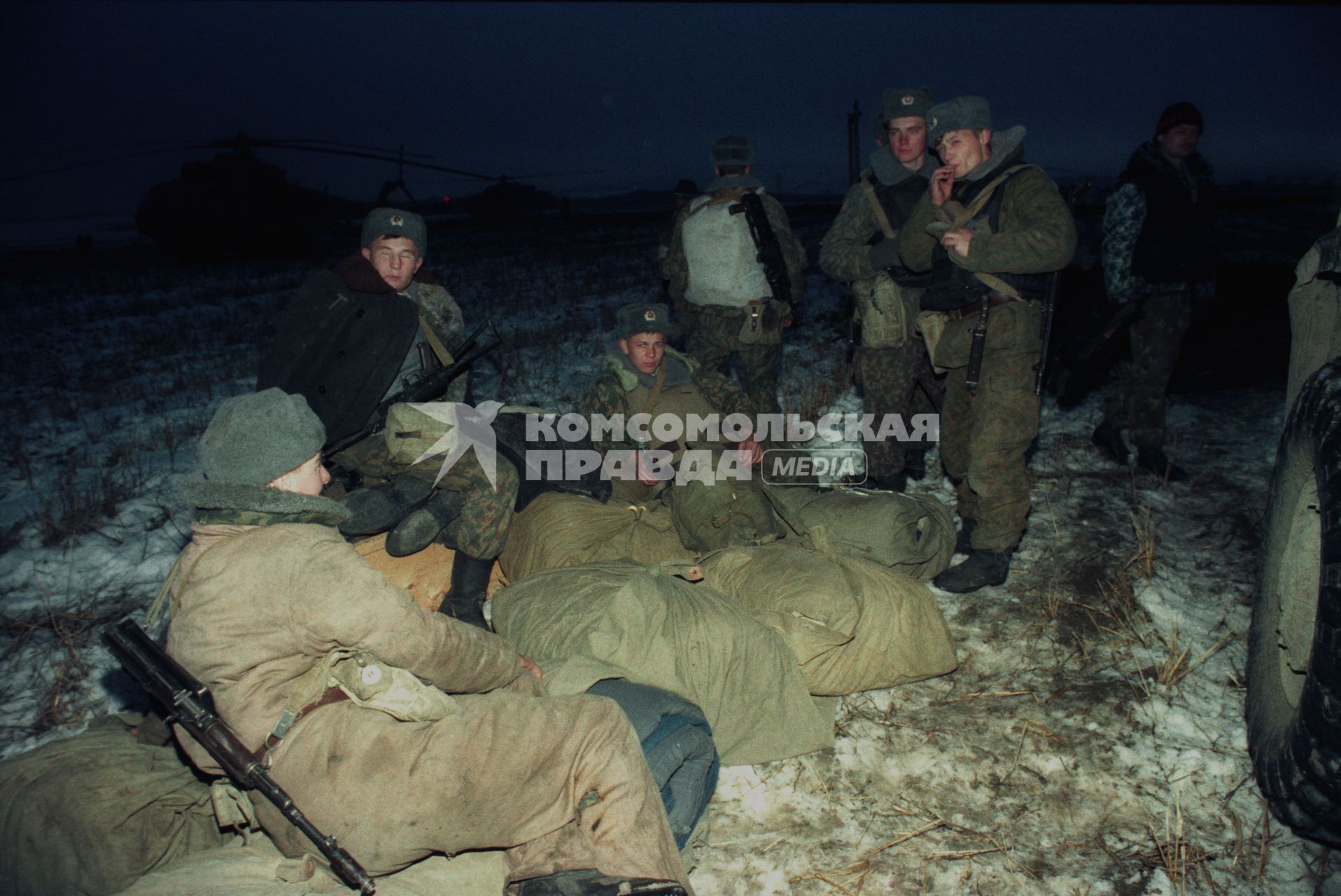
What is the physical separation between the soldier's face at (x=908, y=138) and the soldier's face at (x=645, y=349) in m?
1.58

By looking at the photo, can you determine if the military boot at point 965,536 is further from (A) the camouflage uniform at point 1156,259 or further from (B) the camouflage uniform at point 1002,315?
(A) the camouflage uniform at point 1156,259

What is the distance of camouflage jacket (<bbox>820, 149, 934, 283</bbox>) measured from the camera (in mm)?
4031

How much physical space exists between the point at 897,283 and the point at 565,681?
2751 mm

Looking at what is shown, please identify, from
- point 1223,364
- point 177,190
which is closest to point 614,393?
point 1223,364

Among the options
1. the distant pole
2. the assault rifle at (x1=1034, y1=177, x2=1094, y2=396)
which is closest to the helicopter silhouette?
the distant pole

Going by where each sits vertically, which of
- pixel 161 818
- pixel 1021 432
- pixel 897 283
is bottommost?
pixel 161 818

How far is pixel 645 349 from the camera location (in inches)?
149

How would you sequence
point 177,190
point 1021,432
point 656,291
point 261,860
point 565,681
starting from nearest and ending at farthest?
1. point 261,860
2. point 565,681
3. point 1021,432
4. point 656,291
5. point 177,190

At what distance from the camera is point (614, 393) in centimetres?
384

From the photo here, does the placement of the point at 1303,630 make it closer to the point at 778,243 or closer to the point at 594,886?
the point at 594,886

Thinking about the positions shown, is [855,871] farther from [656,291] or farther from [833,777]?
[656,291]

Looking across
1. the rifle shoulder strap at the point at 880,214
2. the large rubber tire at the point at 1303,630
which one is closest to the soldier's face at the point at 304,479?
the large rubber tire at the point at 1303,630

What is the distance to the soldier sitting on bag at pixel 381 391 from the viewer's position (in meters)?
3.28

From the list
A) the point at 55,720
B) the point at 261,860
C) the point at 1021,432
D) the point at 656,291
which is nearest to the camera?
the point at 261,860
